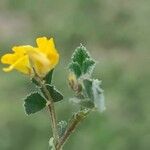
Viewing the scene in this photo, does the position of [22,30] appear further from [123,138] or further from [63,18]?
[123,138]

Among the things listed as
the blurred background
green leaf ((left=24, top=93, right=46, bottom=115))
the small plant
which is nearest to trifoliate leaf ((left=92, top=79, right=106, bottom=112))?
the small plant

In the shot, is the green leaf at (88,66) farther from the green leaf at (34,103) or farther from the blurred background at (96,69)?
the blurred background at (96,69)

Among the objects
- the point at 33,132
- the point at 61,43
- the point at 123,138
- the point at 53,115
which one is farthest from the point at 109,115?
the point at 53,115

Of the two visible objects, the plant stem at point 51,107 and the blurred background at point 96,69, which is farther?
the blurred background at point 96,69

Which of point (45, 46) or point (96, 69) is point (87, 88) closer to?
point (45, 46)

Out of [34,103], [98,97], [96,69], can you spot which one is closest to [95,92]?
[98,97]

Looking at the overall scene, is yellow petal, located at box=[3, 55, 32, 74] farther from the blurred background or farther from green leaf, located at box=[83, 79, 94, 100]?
the blurred background

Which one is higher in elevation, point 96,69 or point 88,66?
point 96,69

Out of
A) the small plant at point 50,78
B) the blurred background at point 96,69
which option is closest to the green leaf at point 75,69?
the small plant at point 50,78
